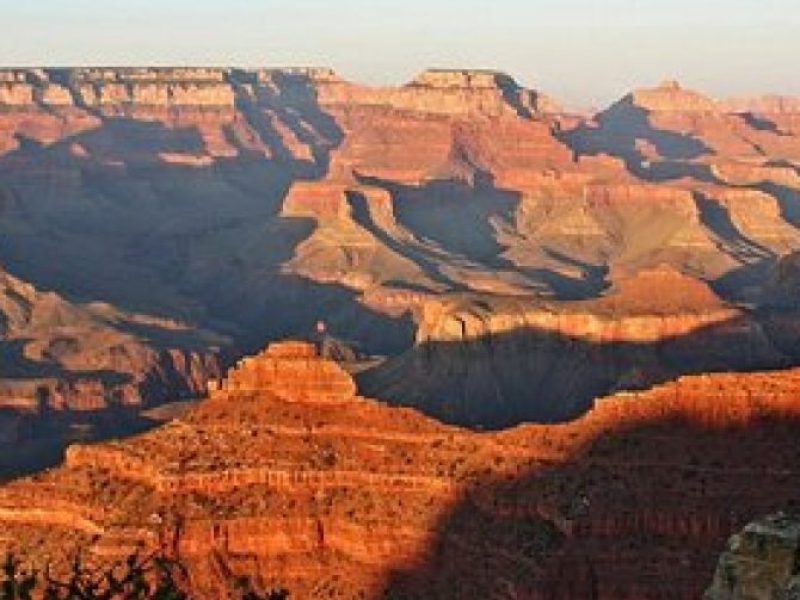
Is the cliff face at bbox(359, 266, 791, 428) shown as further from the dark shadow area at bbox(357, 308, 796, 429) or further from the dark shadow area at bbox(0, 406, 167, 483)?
the dark shadow area at bbox(0, 406, 167, 483)

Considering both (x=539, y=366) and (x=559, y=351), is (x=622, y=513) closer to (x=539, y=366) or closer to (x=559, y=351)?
(x=559, y=351)

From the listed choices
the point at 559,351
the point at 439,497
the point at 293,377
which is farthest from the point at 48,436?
the point at 439,497

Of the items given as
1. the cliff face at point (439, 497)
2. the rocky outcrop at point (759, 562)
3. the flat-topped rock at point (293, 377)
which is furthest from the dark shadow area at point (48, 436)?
the rocky outcrop at point (759, 562)

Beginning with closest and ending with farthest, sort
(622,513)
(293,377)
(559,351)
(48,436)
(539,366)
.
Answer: (622,513), (293,377), (559,351), (539,366), (48,436)

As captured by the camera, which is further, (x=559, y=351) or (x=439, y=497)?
(x=559, y=351)

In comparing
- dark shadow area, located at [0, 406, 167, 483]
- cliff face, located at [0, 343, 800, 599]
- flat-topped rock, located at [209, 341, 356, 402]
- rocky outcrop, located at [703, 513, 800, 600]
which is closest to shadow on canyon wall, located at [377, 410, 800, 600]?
cliff face, located at [0, 343, 800, 599]

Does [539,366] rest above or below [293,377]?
above

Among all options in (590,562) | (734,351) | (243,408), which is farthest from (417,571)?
(734,351)
